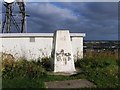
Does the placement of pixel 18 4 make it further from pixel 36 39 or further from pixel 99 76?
pixel 99 76

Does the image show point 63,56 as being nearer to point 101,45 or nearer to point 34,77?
point 34,77

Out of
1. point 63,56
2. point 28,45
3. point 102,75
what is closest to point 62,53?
point 63,56

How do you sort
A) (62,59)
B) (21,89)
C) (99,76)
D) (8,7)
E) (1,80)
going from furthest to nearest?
(8,7)
(62,59)
(99,76)
(1,80)
(21,89)

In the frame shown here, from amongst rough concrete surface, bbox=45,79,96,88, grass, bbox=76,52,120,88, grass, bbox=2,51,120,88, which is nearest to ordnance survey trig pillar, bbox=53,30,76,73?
grass, bbox=76,52,120,88

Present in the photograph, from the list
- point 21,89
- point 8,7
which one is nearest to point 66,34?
point 21,89

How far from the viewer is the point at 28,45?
56.9 feet

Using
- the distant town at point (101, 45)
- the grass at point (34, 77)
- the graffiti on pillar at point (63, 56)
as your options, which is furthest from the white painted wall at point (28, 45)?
the grass at point (34, 77)

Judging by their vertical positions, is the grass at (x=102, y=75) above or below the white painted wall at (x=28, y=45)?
below

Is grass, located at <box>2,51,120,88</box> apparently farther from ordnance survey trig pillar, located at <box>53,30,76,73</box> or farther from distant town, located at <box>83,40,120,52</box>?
distant town, located at <box>83,40,120,52</box>

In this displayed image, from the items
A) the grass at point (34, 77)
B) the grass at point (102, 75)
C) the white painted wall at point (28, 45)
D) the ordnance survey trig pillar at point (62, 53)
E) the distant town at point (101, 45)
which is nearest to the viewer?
the grass at point (34, 77)

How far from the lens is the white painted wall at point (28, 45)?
1712 centimetres

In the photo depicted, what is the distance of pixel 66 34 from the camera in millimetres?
12992

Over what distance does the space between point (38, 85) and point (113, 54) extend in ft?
30.0

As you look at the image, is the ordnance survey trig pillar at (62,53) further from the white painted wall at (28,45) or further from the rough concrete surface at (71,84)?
the white painted wall at (28,45)
